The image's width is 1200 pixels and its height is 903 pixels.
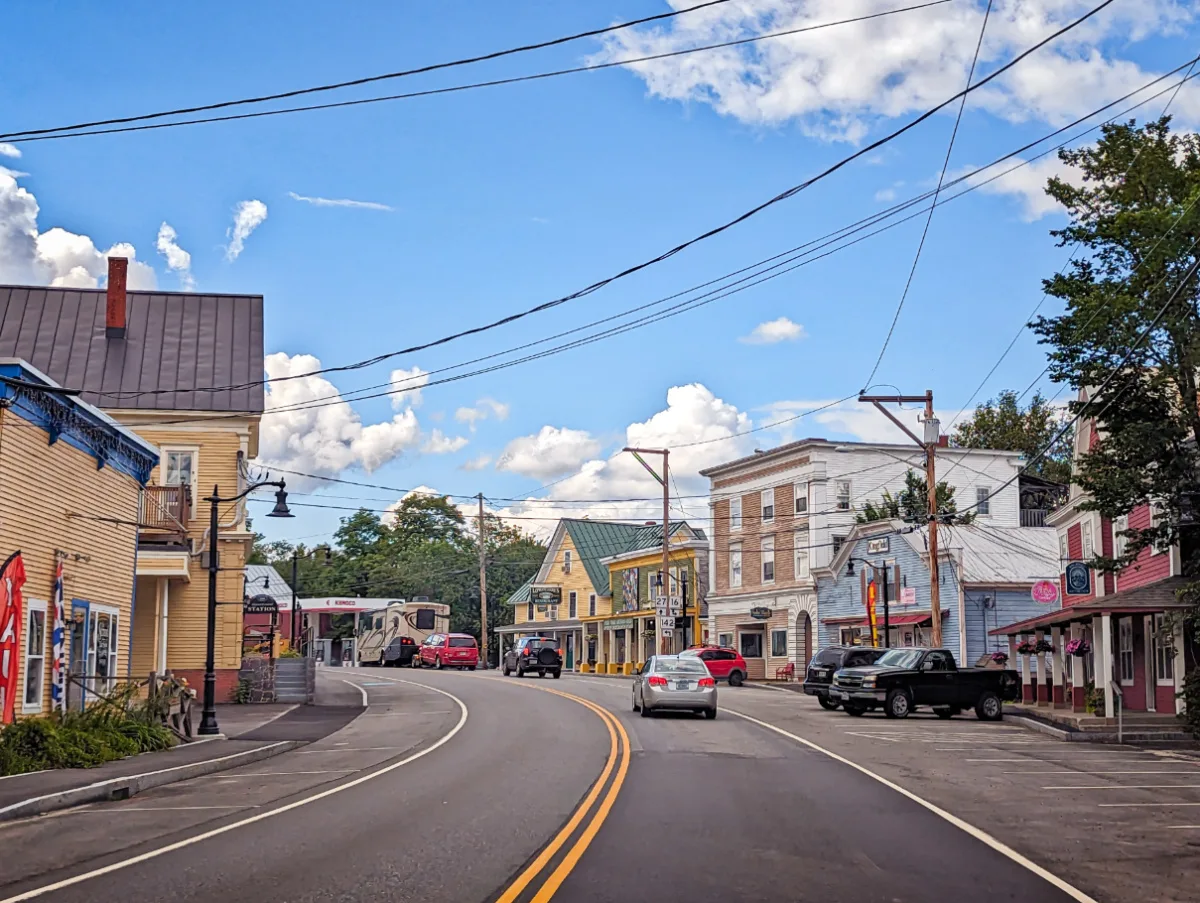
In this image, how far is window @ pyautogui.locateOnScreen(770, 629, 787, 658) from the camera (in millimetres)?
59844

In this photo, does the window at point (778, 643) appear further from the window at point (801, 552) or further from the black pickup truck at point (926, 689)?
the black pickup truck at point (926, 689)

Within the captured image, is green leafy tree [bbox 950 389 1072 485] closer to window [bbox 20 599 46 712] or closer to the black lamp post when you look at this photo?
the black lamp post

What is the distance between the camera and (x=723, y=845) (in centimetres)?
1177

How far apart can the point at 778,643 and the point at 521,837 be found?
49171 millimetres

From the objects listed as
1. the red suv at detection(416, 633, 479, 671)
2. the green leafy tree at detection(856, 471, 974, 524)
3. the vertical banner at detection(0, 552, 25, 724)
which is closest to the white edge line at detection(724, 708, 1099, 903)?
the vertical banner at detection(0, 552, 25, 724)

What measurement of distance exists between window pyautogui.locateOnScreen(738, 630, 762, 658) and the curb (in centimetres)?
4184

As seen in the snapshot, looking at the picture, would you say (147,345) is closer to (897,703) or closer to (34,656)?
(34,656)

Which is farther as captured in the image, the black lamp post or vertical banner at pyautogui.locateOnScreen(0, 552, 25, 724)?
the black lamp post

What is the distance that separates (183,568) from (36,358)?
9.86m

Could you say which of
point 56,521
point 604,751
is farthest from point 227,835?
point 56,521

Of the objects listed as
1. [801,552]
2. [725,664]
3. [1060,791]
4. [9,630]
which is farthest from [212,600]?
[801,552]

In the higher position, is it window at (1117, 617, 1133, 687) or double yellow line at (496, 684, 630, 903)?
window at (1117, 617, 1133, 687)

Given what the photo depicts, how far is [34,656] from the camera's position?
22.2 metres

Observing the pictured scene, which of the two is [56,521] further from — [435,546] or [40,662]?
[435,546]
